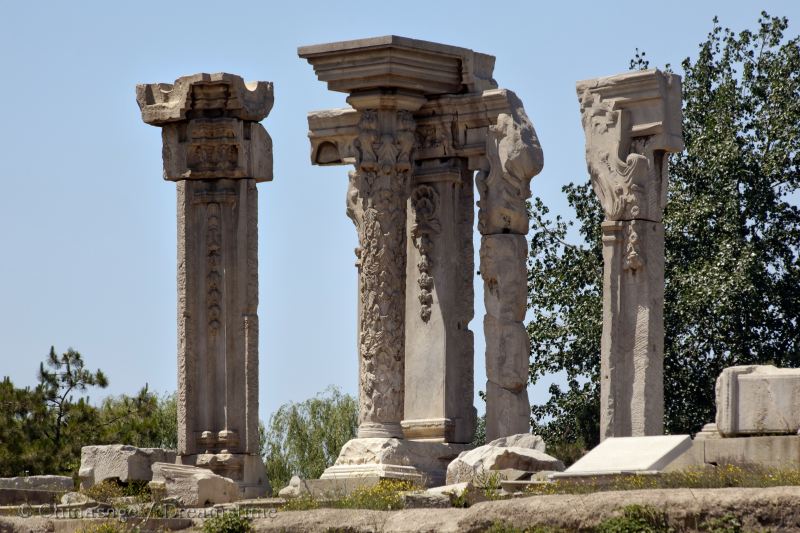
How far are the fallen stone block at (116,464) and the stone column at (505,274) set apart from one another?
12.2 feet

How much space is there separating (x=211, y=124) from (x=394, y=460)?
5288 millimetres

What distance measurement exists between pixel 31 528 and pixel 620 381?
6.77 m

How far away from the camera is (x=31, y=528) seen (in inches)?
837

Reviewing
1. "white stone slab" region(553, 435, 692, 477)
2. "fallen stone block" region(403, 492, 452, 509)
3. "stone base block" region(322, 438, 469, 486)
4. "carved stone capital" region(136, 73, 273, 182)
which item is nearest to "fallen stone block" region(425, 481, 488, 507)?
"fallen stone block" region(403, 492, 452, 509)

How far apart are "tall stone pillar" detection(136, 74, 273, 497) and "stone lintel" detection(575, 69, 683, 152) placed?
4.67 metres

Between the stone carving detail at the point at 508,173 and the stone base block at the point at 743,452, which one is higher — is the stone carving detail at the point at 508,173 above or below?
above

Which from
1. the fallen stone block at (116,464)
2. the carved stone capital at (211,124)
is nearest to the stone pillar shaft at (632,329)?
the carved stone capital at (211,124)

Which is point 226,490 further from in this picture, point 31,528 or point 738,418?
point 738,418

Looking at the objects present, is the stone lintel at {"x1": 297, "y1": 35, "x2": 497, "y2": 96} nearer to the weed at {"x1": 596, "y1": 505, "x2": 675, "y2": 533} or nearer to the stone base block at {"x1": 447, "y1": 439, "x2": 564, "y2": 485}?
the stone base block at {"x1": 447, "y1": 439, "x2": 564, "y2": 485}

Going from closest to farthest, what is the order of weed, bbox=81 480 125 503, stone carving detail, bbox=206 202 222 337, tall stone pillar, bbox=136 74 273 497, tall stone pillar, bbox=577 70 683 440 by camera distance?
weed, bbox=81 480 125 503 < tall stone pillar, bbox=577 70 683 440 < tall stone pillar, bbox=136 74 273 497 < stone carving detail, bbox=206 202 222 337

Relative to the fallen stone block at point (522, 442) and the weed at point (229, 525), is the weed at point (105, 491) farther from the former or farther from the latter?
the weed at point (229, 525)

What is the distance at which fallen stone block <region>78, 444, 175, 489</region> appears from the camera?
1019 inches

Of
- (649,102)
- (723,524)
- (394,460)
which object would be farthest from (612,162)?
(723,524)

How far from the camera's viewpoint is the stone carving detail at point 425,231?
26.3 m
